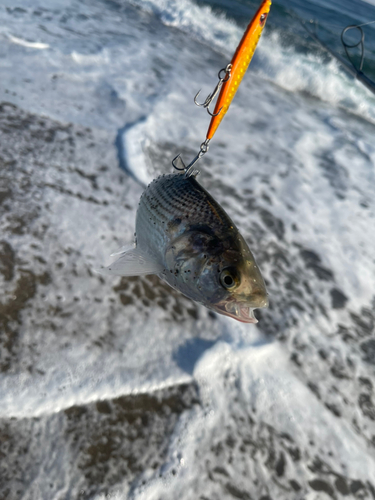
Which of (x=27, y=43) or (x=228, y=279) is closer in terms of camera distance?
(x=228, y=279)

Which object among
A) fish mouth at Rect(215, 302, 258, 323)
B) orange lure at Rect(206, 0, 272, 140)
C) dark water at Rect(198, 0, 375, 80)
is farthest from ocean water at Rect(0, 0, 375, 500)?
dark water at Rect(198, 0, 375, 80)

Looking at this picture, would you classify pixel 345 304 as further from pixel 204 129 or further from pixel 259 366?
pixel 204 129

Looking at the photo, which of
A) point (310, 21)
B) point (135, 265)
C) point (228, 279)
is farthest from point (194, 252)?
point (310, 21)

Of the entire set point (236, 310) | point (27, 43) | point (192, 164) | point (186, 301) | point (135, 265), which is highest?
point (192, 164)

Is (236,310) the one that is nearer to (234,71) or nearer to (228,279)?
(228,279)

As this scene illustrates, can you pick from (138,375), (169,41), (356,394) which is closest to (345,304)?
(356,394)

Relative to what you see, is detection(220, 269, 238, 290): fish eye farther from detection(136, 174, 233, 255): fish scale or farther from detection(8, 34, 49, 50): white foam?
detection(8, 34, 49, 50): white foam
